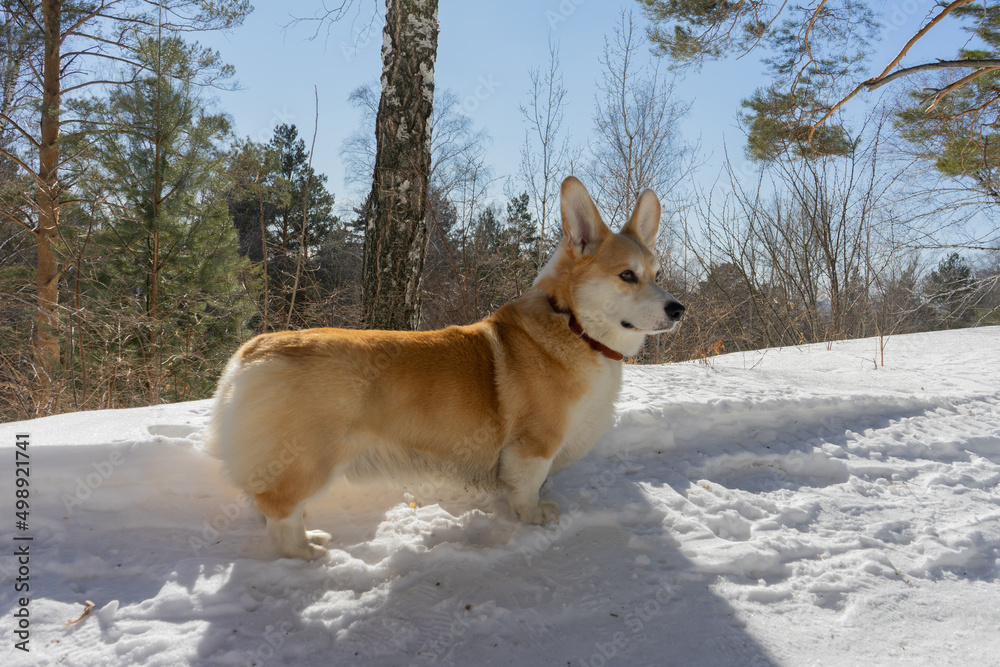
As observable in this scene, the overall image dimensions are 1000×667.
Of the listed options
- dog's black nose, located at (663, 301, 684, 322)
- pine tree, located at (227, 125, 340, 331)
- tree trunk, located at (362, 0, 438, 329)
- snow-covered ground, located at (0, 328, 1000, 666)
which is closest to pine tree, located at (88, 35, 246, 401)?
pine tree, located at (227, 125, 340, 331)

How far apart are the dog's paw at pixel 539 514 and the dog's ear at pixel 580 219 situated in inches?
56.1

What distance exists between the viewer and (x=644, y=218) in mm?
3080

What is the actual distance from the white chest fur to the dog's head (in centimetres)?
16

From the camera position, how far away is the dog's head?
8.45 feet

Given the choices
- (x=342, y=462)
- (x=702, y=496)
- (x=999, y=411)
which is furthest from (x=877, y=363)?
(x=342, y=462)

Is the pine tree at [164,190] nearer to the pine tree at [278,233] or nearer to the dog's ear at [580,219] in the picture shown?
the pine tree at [278,233]

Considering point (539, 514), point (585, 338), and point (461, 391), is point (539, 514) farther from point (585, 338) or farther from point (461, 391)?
point (585, 338)

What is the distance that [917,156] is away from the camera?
10.2 meters

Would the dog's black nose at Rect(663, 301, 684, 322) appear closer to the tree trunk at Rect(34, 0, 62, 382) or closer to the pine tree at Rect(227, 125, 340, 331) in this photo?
the pine tree at Rect(227, 125, 340, 331)

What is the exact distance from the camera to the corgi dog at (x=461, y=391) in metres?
2.13

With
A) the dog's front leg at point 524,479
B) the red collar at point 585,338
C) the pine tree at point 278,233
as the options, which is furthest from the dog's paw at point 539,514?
the pine tree at point 278,233

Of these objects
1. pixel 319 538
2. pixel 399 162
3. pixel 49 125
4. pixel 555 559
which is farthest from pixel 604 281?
pixel 49 125

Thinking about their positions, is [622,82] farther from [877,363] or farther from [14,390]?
[14,390]

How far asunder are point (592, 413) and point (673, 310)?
2.35 ft
